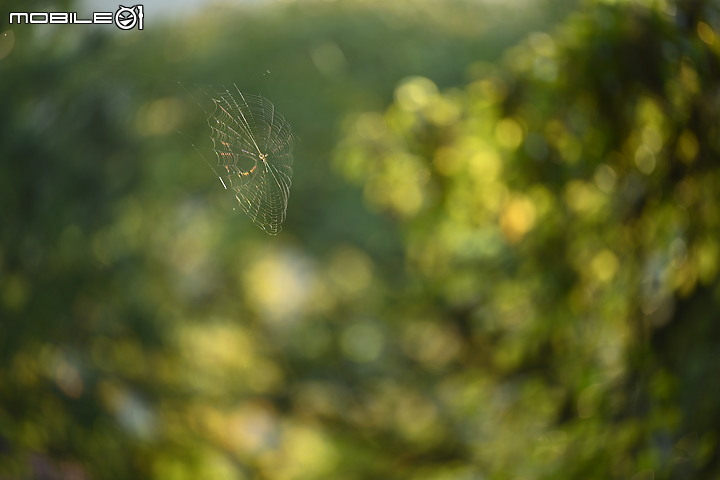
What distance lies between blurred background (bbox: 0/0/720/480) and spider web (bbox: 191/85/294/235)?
0.04 m

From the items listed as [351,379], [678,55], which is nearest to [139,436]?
[351,379]

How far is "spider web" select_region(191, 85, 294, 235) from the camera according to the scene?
3.88ft

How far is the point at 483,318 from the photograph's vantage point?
4.39 ft

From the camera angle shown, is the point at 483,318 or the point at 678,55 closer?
the point at 678,55

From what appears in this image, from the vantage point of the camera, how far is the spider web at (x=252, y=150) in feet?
3.88

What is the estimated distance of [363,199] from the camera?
1.34 metres

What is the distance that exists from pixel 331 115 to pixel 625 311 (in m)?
0.61

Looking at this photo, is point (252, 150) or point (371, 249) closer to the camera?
point (252, 150)

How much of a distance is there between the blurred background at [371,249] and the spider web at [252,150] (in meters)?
0.04

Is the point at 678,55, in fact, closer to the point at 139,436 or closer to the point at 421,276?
the point at 421,276

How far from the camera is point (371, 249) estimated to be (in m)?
1.35

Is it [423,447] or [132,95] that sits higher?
[132,95]

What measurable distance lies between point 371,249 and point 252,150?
30cm

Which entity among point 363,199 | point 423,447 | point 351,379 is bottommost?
point 423,447
